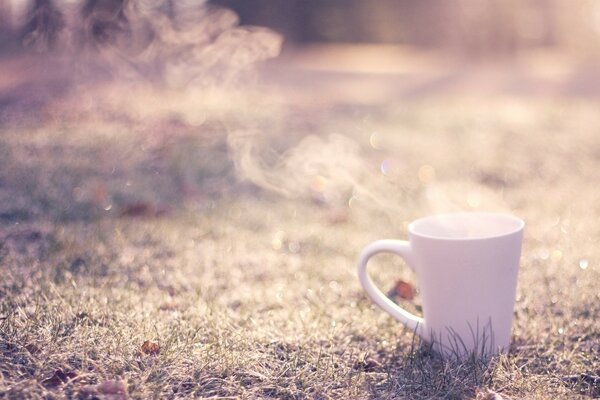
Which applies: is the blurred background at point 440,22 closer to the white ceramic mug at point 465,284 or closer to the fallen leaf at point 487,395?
the white ceramic mug at point 465,284

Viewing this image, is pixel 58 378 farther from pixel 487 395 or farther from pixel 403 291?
pixel 403 291

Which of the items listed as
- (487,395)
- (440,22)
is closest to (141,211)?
(487,395)

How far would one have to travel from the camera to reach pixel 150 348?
4.95 feet

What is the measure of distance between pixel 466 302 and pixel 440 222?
0.22 metres

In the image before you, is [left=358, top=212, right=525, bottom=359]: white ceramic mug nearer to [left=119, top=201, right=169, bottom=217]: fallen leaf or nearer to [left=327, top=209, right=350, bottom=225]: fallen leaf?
[left=327, top=209, right=350, bottom=225]: fallen leaf

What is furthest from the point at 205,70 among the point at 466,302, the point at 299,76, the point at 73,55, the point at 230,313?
the point at 466,302

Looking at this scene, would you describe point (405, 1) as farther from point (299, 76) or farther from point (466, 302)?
point (466, 302)

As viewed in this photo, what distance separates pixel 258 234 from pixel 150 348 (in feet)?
3.89

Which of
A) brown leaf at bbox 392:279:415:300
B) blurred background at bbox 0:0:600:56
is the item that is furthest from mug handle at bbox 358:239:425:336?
blurred background at bbox 0:0:600:56

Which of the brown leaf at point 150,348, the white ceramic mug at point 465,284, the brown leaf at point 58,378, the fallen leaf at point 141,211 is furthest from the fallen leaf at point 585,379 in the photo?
the fallen leaf at point 141,211

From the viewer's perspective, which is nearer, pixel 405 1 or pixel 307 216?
pixel 307 216

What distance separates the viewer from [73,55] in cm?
566

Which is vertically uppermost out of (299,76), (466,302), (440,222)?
(440,222)

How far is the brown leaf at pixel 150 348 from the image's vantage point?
1.50 meters
